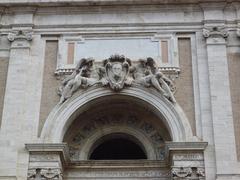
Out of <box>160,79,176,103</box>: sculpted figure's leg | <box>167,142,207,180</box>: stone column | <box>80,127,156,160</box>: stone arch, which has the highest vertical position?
<box>160,79,176,103</box>: sculpted figure's leg

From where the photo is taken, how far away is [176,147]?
15.6 meters

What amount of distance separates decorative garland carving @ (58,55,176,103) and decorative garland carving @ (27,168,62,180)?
2124 millimetres

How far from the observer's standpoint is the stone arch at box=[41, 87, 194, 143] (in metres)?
16.2

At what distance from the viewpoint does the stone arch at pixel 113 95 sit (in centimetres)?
1616

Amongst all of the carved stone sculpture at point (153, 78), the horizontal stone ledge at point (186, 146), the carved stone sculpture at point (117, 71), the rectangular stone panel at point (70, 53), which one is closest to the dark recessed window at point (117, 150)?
the carved stone sculpture at point (117, 71)

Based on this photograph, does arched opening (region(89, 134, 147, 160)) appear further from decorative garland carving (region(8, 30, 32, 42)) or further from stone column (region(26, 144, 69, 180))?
decorative garland carving (region(8, 30, 32, 42))

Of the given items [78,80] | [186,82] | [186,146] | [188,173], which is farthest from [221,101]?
[78,80]

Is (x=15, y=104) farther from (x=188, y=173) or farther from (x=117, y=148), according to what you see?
(x=188, y=173)

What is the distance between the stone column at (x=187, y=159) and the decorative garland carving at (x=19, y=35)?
18.0 feet

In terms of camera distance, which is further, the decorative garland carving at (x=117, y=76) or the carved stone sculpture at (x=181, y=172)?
the decorative garland carving at (x=117, y=76)

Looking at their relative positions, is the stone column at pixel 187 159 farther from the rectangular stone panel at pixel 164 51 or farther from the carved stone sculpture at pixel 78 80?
the carved stone sculpture at pixel 78 80

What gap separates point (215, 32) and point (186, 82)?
1828 millimetres

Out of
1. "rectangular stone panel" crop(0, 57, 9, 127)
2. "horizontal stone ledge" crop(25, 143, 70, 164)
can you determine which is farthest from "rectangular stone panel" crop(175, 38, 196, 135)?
"rectangular stone panel" crop(0, 57, 9, 127)

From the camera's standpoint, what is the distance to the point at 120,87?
1669 cm
